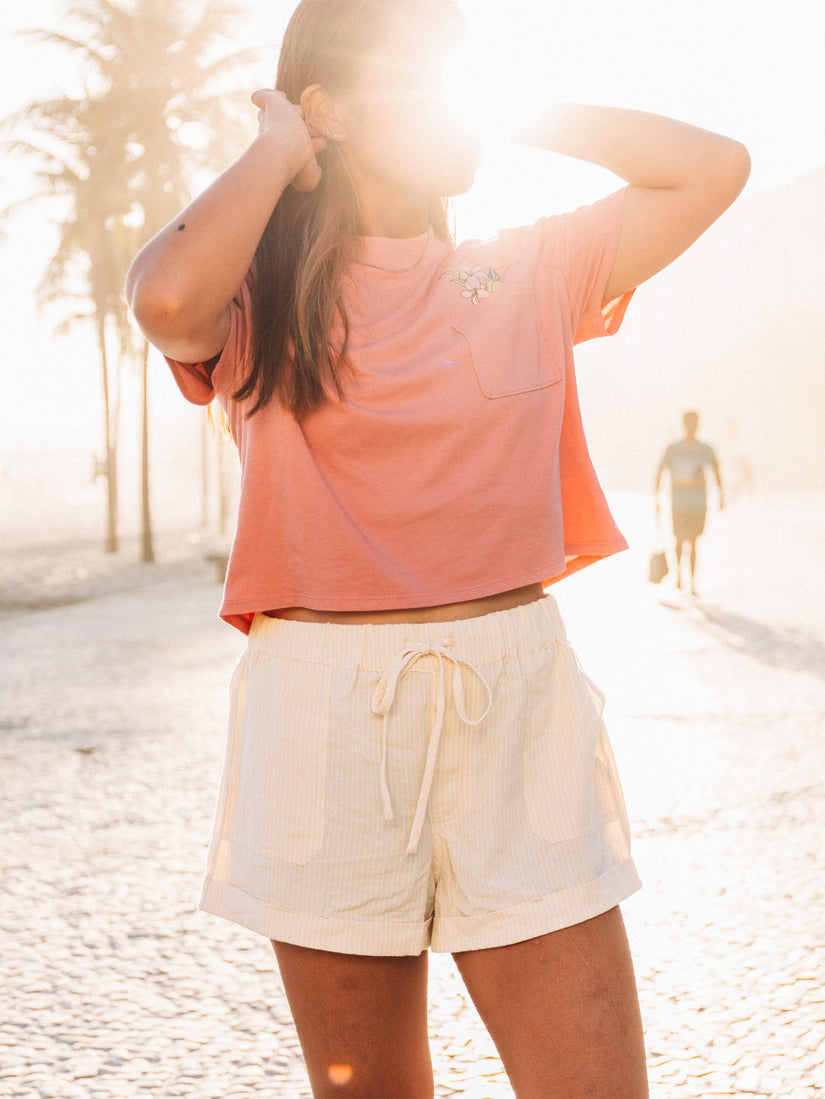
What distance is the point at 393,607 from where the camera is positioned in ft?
5.08

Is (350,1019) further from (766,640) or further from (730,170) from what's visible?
(766,640)

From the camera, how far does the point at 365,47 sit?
63.2 inches

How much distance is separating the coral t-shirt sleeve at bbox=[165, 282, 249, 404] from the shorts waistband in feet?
1.04

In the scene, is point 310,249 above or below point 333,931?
above

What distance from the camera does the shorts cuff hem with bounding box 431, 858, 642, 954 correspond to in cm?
148

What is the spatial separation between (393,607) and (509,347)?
36 centimetres

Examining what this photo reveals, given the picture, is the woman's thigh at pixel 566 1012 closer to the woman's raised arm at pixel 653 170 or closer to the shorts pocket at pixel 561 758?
the shorts pocket at pixel 561 758

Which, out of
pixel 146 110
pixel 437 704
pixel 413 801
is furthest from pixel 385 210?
pixel 146 110

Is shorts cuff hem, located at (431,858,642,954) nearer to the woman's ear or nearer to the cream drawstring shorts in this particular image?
the cream drawstring shorts

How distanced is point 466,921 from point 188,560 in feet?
72.4

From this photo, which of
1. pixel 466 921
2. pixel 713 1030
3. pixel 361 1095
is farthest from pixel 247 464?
pixel 713 1030

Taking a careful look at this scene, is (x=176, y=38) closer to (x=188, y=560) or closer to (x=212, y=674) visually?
(x=188, y=560)

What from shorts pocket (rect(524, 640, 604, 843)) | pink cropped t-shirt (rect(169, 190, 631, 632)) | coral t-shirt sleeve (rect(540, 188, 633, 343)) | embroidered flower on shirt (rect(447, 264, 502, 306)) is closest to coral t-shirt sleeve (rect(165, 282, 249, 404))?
pink cropped t-shirt (rect(169, 190, 631, 632))

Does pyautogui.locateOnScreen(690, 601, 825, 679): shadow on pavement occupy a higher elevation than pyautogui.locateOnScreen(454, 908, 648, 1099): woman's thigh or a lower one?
lower
